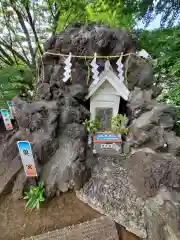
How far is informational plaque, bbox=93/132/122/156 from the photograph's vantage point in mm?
2801

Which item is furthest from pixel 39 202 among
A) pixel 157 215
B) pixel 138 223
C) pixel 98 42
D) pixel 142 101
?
pixel 98 42

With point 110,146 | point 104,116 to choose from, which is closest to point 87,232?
point 110,146

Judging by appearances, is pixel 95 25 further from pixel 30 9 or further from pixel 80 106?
pixel 30 9

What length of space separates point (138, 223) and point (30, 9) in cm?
655

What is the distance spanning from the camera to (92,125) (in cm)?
295

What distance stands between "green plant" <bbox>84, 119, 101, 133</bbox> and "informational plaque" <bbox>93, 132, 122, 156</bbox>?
0.51 ft

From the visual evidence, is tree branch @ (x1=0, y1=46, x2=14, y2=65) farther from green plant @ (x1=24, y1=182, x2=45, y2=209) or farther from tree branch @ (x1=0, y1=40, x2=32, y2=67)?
green plant @ (x1=24, y1=182, x2=45, y2=209)

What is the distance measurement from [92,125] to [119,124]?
0.56 meters

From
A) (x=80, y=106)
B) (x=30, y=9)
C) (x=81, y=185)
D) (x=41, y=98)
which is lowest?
(x=81, y=185)

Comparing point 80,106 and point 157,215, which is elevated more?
point 80,106

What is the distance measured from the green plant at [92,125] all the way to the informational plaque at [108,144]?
16cm

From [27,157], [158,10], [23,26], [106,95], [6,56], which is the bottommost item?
[27,157]

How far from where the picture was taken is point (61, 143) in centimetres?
272

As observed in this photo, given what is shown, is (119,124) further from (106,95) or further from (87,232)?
(87,232)
